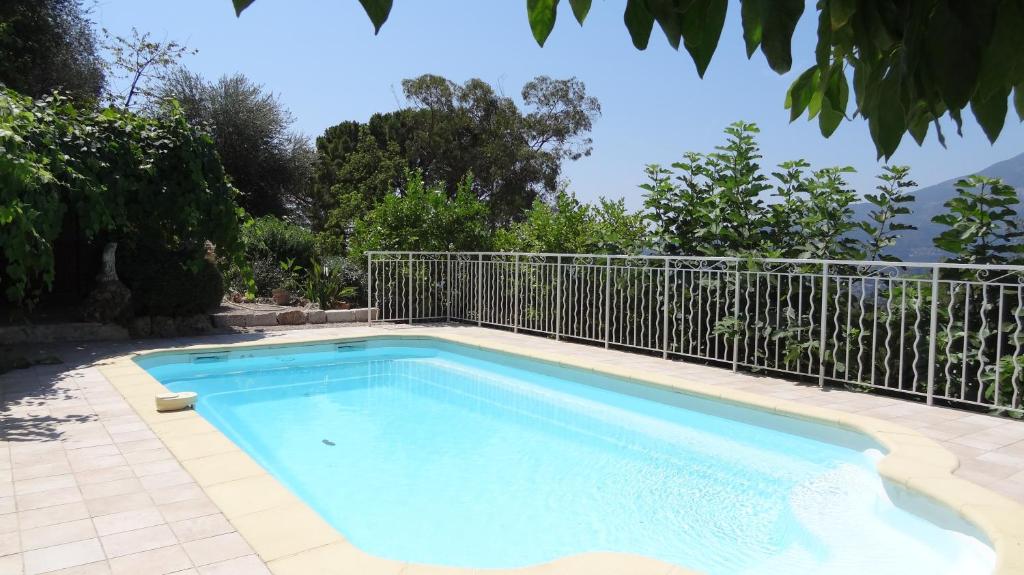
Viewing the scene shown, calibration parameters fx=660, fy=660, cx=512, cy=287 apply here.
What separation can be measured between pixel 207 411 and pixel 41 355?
2447 mm

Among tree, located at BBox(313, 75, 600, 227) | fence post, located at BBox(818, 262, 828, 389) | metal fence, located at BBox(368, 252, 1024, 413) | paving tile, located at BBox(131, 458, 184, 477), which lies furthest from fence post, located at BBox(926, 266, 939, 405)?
tree, located at BBox(313, 75, 600, 227)

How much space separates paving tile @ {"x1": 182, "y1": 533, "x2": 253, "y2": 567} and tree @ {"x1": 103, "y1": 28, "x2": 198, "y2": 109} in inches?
611

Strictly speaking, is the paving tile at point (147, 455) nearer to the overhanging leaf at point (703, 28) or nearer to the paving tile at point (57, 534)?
the paving tile at point (57, 534)

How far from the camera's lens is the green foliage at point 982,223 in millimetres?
5207

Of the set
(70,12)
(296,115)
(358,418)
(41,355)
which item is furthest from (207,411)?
(296,115)

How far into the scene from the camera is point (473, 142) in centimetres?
2594

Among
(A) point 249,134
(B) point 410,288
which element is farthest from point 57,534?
(A) point 249,134

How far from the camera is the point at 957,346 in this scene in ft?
17.3

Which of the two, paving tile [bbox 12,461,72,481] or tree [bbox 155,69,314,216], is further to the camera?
tree [bbox 155,69,314,216]

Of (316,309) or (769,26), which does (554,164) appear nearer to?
(316,309)

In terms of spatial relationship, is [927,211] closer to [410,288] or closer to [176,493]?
[176,493]

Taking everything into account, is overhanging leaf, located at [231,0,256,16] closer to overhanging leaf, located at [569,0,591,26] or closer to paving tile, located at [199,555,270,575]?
overhanging leaf, located at [569,0,591,26]

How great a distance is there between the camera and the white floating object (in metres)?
4.97

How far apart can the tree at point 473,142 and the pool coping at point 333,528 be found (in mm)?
20569
